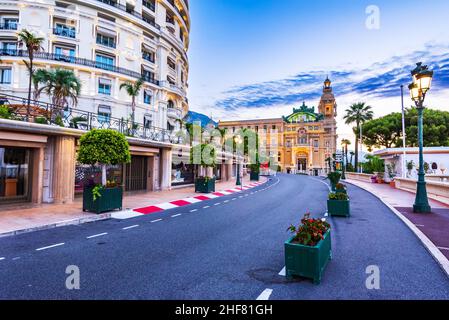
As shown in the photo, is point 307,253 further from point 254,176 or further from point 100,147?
point 254,176

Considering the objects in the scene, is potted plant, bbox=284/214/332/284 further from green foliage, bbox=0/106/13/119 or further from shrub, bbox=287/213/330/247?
green foliage, bbox=0/106/13/119

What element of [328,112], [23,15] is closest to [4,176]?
[23,15]

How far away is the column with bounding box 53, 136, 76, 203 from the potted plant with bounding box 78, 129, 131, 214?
3037 millimetres

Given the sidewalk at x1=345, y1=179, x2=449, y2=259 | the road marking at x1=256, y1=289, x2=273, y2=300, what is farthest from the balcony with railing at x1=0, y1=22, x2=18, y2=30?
the sidewalk at x1=345, y1=179, x2=449, y2=259

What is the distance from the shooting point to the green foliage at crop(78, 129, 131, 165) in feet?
37.6

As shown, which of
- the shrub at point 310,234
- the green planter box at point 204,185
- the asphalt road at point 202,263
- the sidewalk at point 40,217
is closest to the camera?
the asphalt road at point 202,263

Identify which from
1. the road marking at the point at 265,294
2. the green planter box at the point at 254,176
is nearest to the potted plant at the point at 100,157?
the road marking at the point at 265,294

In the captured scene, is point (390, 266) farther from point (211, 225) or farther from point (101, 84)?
point (101, 84)

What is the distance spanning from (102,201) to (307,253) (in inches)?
380

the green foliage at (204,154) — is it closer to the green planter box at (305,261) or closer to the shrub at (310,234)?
the shrub at (310,234)

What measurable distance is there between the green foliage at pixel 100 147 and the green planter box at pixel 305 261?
9496mm

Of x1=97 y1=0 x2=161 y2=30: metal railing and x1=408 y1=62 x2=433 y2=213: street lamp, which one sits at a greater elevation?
x1=97 y1=0 x2=161 y2=30: metal railing

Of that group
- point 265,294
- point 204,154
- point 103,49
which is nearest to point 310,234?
point 265,294

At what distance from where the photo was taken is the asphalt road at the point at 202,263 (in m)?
4.44
